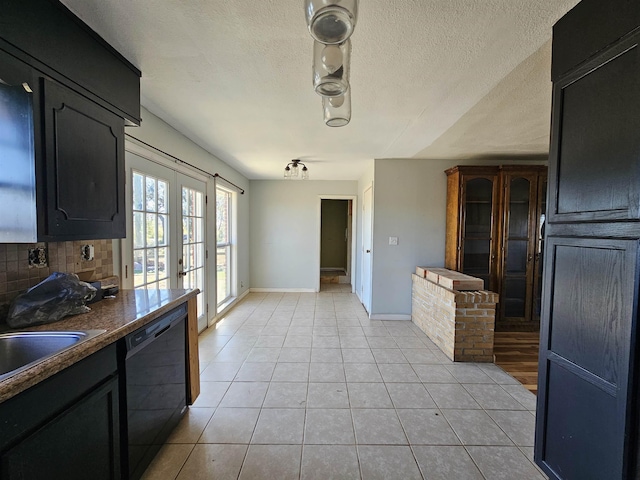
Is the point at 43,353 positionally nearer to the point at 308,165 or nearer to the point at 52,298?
the point at 52,298

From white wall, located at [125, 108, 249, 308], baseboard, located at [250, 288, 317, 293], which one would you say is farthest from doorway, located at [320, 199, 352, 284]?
white wall, located at [125, 108, 249, 308]

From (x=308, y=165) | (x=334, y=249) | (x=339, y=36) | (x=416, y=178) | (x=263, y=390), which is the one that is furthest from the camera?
(x=334, y=249)

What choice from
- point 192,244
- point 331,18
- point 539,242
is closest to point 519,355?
point 539,242

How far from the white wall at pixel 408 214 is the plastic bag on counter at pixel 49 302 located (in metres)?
3.29

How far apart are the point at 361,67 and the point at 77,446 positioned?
2.25 metres

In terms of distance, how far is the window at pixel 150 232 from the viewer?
234 cm

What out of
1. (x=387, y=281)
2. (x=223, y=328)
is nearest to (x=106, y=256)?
(x=223, y=328)

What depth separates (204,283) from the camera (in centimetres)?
362

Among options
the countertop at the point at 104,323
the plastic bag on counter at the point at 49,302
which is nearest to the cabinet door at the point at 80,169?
the plastic bag on counter at the point at 49,302

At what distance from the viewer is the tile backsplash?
1.36m

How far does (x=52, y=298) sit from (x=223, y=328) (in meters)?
2.47

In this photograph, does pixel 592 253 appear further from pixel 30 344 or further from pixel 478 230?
pixel 478 230

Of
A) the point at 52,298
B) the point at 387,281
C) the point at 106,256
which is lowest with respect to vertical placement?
the point at 387,281

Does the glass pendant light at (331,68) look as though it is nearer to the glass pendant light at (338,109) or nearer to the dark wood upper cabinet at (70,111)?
the glass pendant light at (338,109)
